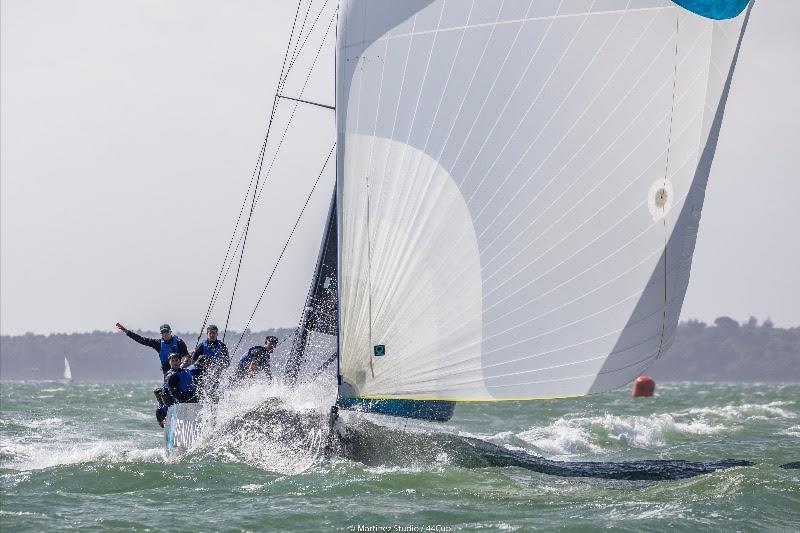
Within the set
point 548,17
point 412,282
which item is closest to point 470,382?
point 412,282

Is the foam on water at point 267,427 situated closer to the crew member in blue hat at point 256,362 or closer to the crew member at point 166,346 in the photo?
A: the crew member in blue hat at point 256,362

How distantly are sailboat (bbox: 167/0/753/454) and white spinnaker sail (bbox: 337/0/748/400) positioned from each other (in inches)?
0.5

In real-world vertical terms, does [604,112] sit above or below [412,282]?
above

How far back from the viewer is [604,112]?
32.0 feet

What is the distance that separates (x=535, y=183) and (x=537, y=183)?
17 millimetres

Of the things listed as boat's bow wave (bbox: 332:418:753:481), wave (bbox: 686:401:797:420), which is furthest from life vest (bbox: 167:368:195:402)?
wave (bbox: 686:401:797:420)

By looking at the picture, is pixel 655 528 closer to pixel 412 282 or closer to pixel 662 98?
pixel 412 282

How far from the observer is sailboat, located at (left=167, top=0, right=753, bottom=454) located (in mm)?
9742

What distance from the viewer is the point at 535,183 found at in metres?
9.76

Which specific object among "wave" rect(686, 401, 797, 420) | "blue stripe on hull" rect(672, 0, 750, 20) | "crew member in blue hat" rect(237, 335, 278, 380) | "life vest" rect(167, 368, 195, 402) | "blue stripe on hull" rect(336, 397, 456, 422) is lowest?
"wave" rect(686, 401, 797, 420)

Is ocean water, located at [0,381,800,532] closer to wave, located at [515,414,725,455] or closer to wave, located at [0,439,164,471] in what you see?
wave, located at [0,439,164,471]

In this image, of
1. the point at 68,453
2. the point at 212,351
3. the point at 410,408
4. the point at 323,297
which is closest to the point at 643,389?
the point at 410,408

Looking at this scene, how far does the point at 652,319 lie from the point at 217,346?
217 inches

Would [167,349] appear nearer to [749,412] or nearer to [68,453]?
[68,453]
